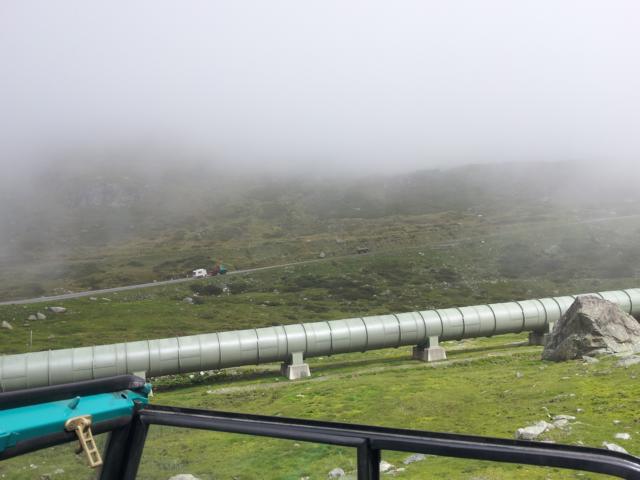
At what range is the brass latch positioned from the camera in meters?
3.08

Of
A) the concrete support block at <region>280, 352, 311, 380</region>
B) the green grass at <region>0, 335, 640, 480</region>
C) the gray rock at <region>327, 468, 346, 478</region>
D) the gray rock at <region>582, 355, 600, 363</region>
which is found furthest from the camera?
the concrete support block at <region>280, 352, 311, 380</region>

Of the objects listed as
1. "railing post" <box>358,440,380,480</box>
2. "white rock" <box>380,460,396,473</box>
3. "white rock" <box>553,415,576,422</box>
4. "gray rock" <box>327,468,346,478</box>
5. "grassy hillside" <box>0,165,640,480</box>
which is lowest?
"grassy hillside" <box>0,165,640,480</box>

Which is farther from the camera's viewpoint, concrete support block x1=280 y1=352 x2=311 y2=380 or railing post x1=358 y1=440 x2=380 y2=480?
concrete support block x1=280 y1=352 x2=311 y2=380

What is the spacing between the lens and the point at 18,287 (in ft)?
449

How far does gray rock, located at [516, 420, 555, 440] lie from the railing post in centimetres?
1299

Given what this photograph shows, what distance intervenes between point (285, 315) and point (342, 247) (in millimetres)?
95418

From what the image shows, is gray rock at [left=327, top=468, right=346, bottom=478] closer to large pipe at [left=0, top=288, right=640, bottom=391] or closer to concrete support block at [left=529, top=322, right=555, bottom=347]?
large pipe at [left=0, top=288, right=640, bottom=391]

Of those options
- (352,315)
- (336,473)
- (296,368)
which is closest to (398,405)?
(296,368)

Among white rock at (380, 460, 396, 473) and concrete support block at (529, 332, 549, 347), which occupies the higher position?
white rock at (380, 460, 396, 473)

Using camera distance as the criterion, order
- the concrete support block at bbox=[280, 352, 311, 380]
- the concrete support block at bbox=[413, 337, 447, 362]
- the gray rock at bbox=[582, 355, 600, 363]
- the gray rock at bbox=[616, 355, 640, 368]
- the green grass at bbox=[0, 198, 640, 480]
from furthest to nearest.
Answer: the concrete support block at bbox=[413, 337, 447, 362] → the concrete support block at bbox=[280, 352, 311, 380] → the gray rock at bbox=[582, 355, 600, 363] → the gray rock at bbox=[616, 355, 640, 368] → the green grass at bbox=[0, 198, 640, 480]

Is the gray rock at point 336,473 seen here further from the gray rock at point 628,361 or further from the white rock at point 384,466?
the gray rock at point 628,361

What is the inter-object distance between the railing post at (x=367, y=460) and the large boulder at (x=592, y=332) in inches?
1149

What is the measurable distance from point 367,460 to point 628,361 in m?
25.7

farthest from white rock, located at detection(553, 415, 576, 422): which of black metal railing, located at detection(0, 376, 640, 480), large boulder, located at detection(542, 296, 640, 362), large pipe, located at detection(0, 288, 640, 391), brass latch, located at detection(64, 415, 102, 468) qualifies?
large pipe, located at detection(0, 288, 640, 391)
